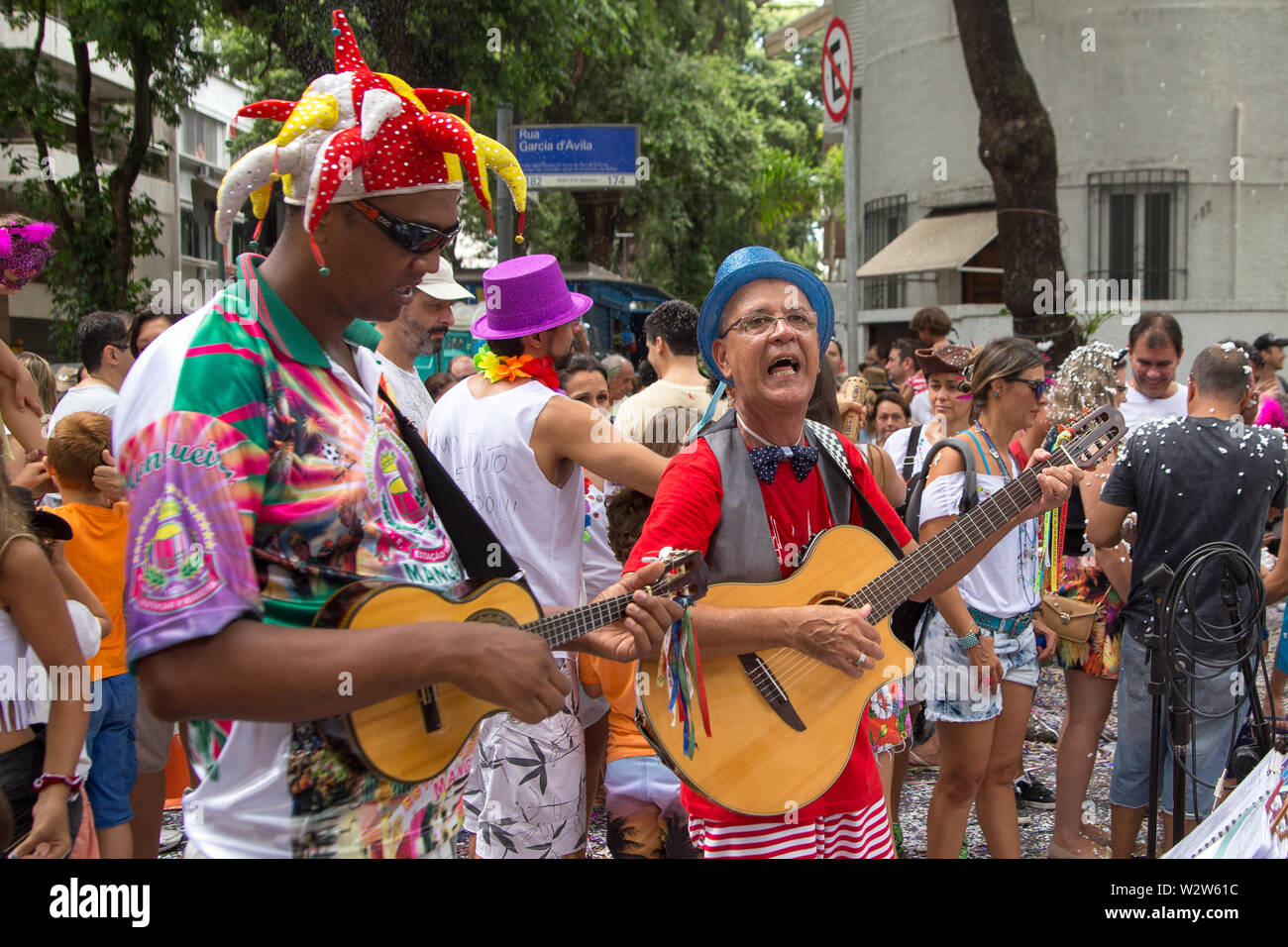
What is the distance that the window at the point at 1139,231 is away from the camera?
1900 cm

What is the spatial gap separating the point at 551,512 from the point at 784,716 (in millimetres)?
1170

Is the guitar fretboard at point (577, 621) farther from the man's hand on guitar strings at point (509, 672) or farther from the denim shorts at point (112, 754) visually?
the denim shorts at point (112, 754)

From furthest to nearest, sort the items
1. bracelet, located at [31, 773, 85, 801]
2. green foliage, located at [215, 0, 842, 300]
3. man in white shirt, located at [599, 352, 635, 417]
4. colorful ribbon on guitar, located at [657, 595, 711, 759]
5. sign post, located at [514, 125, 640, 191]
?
green foliage, located at [215, 0, 842, 300], man in white shirt, located at [599, 352, 635, 417], sign post, located at [514, 125, 640, 191], bracelet, located at [31, 773, 85, 801], colorful ribbon on guitar, located at [657, 595, 711, 759]

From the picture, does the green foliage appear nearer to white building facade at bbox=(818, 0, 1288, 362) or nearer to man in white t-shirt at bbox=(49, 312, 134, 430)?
man in white t-shirt at bbox=(49, 312, 134, 430)

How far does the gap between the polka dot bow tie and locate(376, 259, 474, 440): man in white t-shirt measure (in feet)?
5.20

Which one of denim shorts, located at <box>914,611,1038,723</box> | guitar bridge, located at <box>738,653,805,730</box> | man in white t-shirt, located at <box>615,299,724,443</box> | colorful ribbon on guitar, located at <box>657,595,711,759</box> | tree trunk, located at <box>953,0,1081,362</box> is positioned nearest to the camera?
colorful ribbon on guitar, located at <box>657,595,711,759</box>

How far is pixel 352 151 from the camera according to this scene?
5.67ft

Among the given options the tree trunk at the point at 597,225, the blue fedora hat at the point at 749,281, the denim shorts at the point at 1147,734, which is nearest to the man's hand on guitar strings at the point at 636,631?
the blue fedora hat at the point at 749,281

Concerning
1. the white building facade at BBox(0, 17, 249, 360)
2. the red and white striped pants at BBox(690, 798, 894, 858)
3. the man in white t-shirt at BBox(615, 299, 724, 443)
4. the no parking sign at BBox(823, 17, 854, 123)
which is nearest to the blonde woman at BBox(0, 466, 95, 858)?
the red and white striped pants at BBox(690, 798, 894, 858)

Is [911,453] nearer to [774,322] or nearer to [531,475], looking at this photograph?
[531,475]

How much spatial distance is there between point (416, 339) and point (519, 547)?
124 cm

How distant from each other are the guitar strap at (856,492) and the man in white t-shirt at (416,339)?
1638 mm

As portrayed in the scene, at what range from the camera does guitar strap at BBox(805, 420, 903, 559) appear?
9.75 feet

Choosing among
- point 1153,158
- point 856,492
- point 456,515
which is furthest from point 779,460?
point 1153,158
